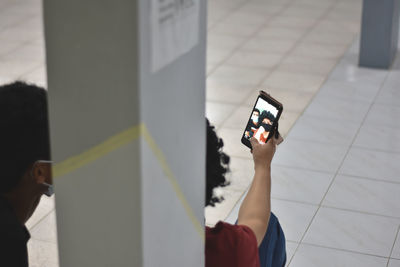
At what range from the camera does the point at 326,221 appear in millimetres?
4496

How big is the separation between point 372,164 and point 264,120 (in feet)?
9.09

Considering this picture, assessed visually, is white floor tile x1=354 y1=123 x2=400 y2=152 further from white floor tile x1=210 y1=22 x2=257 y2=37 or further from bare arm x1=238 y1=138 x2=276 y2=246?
bare arm x1=238 y1=138 x2=276 y2=246

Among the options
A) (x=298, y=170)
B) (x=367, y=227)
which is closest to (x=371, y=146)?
(x=298, y=170)

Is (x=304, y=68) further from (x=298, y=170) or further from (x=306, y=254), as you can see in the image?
(x=306, y=254)

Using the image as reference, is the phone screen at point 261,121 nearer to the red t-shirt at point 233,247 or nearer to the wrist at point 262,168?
the wrist at point 262,168

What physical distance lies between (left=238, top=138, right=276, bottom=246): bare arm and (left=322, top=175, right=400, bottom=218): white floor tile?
2366 millimetres

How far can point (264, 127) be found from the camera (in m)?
2.63

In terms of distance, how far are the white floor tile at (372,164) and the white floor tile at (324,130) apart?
213 millimetres

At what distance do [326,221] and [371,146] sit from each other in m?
1.22

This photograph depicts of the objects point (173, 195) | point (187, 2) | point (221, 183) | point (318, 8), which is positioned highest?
point (187, 2)

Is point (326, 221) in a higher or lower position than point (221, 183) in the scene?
lower

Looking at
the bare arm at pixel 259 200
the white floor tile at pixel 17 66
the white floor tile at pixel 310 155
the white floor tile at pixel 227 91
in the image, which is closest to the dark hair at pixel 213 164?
the bare arm at pixel 259 200

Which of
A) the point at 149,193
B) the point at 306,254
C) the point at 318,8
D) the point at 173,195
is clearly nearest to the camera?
the point at 149,193

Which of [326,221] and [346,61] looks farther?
[346,61]
